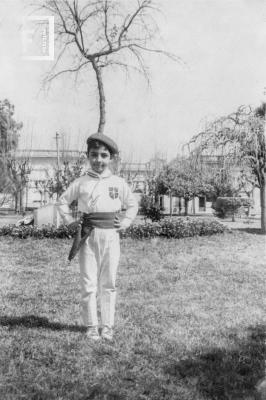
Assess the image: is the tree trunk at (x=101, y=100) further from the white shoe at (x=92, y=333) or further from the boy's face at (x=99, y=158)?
the white shoe at (x=92, y=333)

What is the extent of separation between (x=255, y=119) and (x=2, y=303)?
967cm

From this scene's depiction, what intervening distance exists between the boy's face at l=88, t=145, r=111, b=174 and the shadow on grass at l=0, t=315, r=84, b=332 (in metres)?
1.37

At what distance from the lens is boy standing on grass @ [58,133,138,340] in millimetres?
3557

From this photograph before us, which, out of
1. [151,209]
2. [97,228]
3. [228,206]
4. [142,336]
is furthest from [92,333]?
[228,206]

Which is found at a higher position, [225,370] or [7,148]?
[7,148]

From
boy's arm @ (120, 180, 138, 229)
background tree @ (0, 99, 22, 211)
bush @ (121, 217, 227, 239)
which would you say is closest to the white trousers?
boy's arm @ (120, 180, 138, 229)

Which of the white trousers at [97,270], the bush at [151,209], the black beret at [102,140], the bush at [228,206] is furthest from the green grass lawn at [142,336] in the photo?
the bush at [228,206]

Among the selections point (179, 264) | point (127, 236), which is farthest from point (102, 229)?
point (127, 236)

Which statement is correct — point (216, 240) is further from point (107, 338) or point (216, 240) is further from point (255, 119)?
point (107, 338)

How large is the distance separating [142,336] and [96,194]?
1.22 m

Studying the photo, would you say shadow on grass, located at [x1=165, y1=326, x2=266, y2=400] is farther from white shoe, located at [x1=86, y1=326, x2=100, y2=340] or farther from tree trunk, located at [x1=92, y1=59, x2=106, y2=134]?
tree trunk, located at [x1=92, y1=59, x2=106, y2=134]

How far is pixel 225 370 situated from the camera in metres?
3.02

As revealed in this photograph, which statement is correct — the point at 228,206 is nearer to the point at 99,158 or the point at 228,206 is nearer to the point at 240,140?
the point at 240,140

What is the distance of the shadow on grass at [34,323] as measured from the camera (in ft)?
12.8
